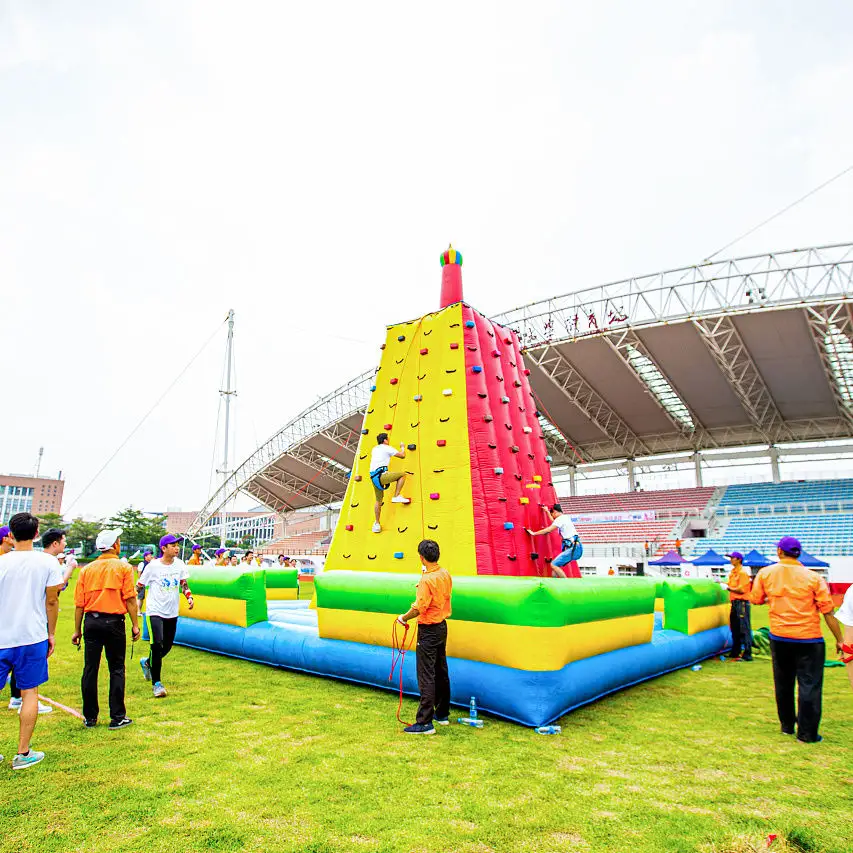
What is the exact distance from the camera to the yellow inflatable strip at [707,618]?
6246mm

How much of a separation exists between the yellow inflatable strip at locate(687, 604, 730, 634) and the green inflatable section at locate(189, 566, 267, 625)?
14.7 ft

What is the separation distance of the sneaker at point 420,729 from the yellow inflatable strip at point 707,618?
3.66 meters

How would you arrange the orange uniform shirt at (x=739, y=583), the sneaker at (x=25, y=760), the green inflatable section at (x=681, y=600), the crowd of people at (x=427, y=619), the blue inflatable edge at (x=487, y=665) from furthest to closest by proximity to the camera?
the orange uniform shirt at (x=739, y=583), the green inflatable section at (x=681, y=600), the blue inflatable edge at (x=487, y=665), the crowd of people at (x=427, y=619), the sneaker at (x=25, y=760)

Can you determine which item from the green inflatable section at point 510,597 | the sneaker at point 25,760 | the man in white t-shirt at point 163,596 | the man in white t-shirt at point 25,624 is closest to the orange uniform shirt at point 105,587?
the man in white t-shirt at point 25,624

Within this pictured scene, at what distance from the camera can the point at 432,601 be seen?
387 cm

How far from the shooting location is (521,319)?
765 inches

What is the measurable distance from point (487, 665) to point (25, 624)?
2812 mm

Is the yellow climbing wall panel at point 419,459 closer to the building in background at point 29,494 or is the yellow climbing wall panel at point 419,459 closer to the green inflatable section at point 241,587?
the green inflatable section at point 241,587

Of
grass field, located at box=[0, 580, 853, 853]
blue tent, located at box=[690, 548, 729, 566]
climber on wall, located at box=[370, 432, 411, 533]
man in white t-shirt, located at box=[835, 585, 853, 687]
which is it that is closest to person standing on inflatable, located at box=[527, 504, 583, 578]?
climber on wall, located at box=[370, 432, 411, 533]

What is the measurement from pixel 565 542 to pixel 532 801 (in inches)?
137

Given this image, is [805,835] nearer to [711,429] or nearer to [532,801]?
[532,801]

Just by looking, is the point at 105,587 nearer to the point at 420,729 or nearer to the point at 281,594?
the point at 420,729

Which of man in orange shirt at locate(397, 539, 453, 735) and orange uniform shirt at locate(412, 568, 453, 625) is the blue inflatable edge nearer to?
man in orange shirt at locate(397, 539, 453, 735)

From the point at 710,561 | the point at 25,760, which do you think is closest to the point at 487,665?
the point at 25,760
